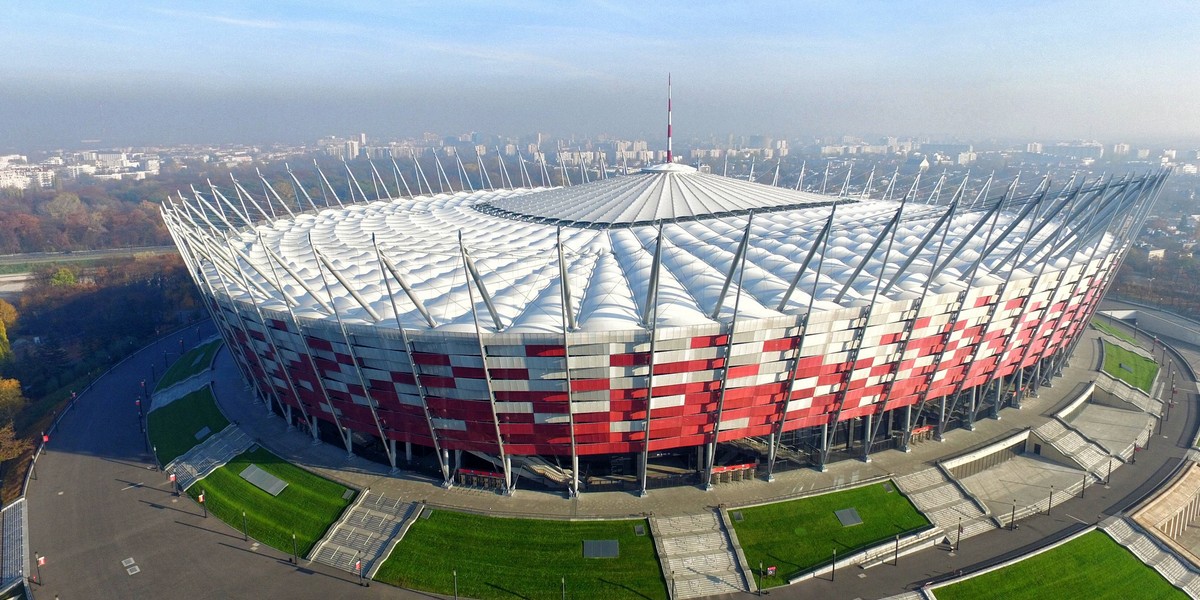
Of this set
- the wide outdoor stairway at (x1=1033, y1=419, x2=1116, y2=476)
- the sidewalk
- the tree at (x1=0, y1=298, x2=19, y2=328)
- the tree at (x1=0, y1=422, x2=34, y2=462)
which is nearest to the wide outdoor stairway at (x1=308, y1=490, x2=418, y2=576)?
the sidewalk

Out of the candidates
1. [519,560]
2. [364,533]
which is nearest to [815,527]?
[519,560]

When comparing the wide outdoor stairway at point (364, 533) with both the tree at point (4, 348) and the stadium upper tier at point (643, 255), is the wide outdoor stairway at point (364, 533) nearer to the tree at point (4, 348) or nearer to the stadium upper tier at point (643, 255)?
the stadium upper tier at point (643, 255)

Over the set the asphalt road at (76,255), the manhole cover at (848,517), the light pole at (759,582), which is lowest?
the asphalt road at (76,255)

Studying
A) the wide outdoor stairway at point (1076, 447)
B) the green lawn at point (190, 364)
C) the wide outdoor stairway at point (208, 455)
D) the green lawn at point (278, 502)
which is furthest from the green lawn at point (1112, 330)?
the green lawn at point (190, 364)

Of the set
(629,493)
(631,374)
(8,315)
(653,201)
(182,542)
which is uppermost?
(653,201)

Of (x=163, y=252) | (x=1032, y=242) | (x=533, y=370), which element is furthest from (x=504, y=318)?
(x=163, y=252)

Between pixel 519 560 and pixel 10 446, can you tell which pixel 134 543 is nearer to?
pixel 10 446
